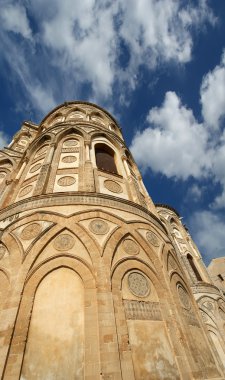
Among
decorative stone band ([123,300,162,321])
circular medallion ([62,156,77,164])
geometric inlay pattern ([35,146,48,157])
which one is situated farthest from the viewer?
geometric inlay pattern ([35,146,48,157])

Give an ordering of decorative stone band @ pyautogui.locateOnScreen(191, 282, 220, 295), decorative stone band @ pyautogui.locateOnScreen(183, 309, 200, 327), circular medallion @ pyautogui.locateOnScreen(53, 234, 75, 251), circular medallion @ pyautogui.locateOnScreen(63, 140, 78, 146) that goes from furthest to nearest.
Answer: decorative stone band @ pyautogui.locateOnScreen(191, 282, 220, 295) → circular medallion @ pyautogui.locateOnScreen(63, 140, 78, 146) → decorative stone band @ pyautogui.locateOnScreen(183, 309, 200, 327) → circular medallion @ pyautogui.locateOnScreen(53, 234, 75, 251)

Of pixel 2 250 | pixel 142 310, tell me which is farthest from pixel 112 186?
pixel 142 310

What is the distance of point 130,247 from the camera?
8156 millimetres

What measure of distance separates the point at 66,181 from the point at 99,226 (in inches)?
118

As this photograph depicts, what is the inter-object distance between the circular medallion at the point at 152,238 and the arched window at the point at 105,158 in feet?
12.6

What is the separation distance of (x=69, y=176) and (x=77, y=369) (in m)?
6.97

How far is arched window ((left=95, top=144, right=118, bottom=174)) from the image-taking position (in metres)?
12.4

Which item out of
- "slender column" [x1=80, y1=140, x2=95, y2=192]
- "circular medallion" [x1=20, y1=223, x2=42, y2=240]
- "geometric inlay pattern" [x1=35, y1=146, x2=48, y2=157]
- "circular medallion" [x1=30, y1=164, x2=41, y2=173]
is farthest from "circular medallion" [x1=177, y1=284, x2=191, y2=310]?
"geometric inlay pattern" [x1=35, y1=146, x2=48, y2=157]

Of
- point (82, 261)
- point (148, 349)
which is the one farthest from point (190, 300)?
point (82, 261)

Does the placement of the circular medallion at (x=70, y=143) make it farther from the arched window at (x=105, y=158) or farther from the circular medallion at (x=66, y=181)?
the circular medallion at (x=66, y=181)

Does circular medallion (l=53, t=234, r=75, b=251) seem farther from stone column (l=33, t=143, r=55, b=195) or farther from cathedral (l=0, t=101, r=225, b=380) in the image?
stone column (l=33, t=143, r=55, b=195)

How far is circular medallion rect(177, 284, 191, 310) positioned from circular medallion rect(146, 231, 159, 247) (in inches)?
63.2

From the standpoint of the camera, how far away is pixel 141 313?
658 centimetres

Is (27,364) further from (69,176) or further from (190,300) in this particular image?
(69,176)
